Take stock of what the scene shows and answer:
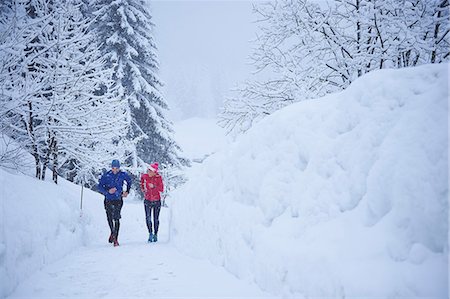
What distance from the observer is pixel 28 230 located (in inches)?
160

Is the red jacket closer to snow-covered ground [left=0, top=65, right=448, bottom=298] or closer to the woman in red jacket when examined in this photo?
the woman in red jacket

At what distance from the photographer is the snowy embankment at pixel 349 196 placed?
2.12 m

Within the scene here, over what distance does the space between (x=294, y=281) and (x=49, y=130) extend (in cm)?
710

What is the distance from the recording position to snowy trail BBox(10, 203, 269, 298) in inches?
134

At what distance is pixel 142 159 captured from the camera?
18.0m

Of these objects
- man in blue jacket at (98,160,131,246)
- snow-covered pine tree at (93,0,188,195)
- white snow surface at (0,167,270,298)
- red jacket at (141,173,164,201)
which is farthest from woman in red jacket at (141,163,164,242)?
snow-covered pine tree at (93,0,188,195)

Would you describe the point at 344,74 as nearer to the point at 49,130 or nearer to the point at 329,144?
the point at 329,144

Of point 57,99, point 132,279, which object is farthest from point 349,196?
point 57,99

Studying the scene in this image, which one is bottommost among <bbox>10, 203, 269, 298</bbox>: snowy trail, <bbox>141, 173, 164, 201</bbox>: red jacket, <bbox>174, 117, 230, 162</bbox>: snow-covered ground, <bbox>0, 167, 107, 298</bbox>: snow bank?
<bbox>10, 203, 269, 298</bbox>: snowy trail

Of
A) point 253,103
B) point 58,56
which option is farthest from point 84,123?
point 253,103

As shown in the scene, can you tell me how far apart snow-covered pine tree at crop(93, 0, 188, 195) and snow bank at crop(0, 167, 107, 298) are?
10.1m

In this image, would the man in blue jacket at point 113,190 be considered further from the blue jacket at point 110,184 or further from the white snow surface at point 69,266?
the white snow surface at point 69,266

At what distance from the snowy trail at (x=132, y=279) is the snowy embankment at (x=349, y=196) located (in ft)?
0.97

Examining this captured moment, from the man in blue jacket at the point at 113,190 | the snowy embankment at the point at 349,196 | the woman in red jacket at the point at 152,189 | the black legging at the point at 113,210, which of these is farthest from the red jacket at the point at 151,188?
the snowy embankment at the point at 349,196
